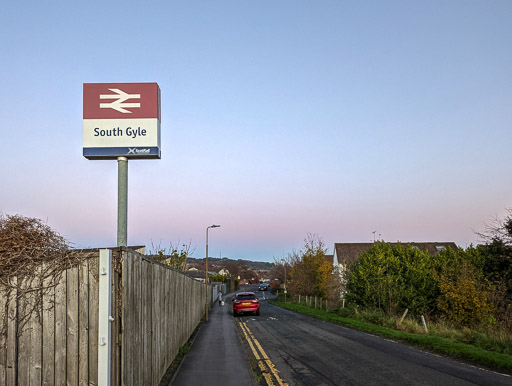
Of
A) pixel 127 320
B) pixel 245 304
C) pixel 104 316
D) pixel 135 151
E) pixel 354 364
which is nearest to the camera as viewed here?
pixel 104 316

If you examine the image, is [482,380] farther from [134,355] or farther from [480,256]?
[480,256]

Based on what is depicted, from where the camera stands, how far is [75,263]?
203 inches

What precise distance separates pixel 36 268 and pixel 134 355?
6.20ft

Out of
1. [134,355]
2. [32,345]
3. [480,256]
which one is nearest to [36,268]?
[32,345]

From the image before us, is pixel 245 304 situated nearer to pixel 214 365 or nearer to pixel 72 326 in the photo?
pixel 214 365

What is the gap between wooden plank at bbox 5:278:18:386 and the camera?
504 centimetres

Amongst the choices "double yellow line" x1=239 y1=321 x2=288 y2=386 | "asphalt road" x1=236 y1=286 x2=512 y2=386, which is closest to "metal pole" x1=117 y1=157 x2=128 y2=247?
"double yellow line" x1=239 y1=321 x2=288 y2=386

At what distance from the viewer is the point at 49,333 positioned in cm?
511

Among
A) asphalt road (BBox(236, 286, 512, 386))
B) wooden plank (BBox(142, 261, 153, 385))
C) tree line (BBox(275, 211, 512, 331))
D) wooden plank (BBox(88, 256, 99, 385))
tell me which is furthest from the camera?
tree line (BBox(275, 211, 512, 331))

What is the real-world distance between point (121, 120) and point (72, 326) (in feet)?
13.4

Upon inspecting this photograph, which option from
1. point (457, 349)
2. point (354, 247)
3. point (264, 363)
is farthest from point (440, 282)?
point (354, 247)

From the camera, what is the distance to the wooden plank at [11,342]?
16.5 feet

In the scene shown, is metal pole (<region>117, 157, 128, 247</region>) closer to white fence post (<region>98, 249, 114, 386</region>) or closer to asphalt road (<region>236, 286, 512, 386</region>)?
white fence post (<region>98, 249, 114, 386</region>)

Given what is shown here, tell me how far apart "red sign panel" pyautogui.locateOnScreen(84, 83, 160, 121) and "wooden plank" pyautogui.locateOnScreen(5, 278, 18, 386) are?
382cm
